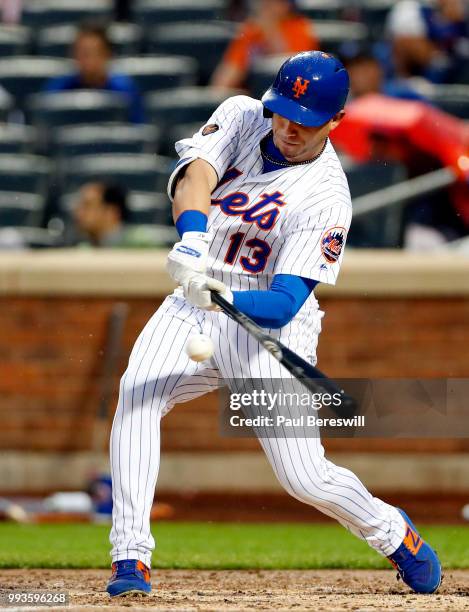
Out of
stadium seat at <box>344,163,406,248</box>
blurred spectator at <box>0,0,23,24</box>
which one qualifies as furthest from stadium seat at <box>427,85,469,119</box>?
blurred spectator at <box>0,0,23,24</box>

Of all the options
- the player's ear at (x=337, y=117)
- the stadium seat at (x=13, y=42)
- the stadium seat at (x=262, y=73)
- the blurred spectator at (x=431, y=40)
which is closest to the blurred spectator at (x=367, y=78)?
the blurred spectator at (x=431, y=40)

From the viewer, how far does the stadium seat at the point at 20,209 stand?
28.3ft

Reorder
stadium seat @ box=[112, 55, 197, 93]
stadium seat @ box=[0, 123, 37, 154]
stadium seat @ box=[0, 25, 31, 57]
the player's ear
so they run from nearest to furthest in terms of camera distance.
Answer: the player's ear < stadium seat @ box=[0, 123, 37, 154] < stadium seat @ box=[112, 55, 197, 93] < stadium seat @ box=[0, 25, 31, 57]

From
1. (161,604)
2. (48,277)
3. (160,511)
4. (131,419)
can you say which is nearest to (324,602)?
(161,604)

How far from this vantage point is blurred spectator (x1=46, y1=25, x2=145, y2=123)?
8844mm

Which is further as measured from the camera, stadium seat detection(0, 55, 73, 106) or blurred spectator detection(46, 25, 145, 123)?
stadium seat detection(0, 55, 73, 106)

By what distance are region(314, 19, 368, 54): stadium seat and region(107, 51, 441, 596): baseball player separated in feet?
18.0

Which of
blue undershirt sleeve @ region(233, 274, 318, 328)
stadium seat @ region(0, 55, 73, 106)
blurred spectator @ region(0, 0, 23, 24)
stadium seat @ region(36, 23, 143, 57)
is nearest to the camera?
blue undershirt sleeve @ region(233, 274, 318, 328)

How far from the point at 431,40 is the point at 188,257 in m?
5.81

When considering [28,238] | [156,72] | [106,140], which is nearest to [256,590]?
[28,238]

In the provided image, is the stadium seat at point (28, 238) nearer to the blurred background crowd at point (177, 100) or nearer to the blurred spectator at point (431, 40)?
the blurred background crowd at point (177, 100)

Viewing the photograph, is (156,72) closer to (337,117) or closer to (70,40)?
(70,40)

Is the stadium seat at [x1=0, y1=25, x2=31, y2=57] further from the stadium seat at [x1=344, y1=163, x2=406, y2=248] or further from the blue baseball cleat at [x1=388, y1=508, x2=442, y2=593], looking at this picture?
the blue baseball cleat at [x1=388, y1=508, x2=442, y2=593]

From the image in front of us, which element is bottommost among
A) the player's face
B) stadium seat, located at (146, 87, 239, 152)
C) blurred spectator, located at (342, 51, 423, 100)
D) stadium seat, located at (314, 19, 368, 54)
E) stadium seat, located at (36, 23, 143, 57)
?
the player's face
